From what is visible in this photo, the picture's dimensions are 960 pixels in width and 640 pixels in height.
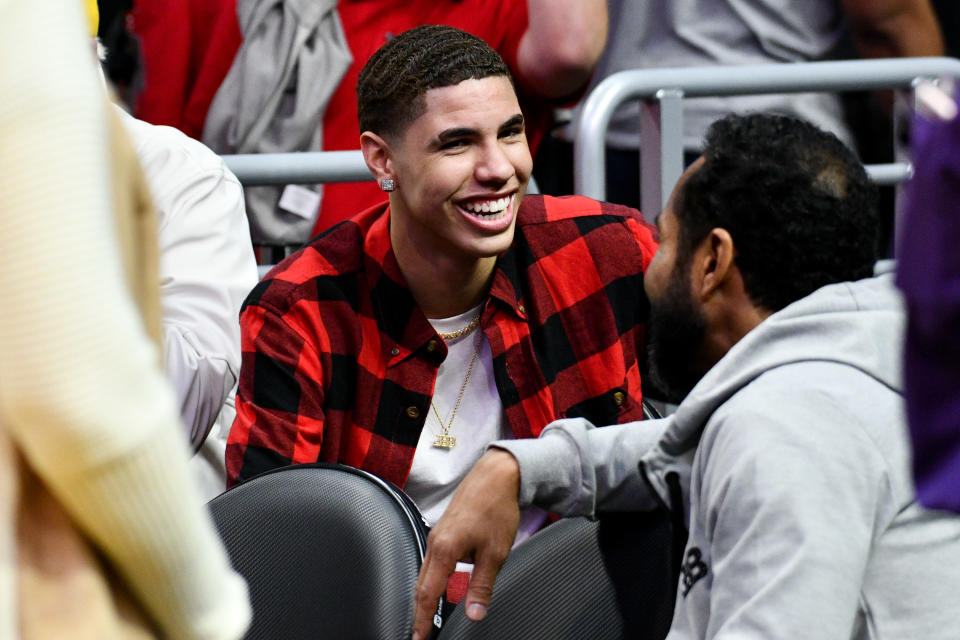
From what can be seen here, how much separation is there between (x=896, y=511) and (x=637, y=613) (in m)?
0.43

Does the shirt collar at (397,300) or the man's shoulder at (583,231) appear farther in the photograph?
the man's shoulder at (583,231)

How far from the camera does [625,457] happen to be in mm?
1840

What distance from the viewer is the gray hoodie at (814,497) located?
1355 mm

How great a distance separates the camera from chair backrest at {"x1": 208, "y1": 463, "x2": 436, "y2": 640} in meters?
1.69

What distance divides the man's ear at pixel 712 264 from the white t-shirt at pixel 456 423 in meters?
0.75

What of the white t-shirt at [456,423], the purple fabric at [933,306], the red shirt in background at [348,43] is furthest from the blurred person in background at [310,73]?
the purple fabric at [933,306]

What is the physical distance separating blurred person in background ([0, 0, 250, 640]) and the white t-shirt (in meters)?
1.60

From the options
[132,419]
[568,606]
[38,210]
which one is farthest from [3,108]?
[568,606]

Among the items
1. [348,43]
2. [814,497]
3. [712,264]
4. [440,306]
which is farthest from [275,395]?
[814,497]

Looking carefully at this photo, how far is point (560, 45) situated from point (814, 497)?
1872mm

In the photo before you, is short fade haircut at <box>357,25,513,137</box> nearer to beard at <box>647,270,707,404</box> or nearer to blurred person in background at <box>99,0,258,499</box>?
blurred person in background at <box>99,0,258,499</box>

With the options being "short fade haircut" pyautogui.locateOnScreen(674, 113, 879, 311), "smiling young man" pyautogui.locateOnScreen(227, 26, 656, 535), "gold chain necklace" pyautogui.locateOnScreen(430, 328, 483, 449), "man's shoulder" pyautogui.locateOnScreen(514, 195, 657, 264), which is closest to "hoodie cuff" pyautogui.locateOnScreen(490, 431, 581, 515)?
"short fade haircut" pyautogui.locateOnScreen(674, 113, 879, 311)

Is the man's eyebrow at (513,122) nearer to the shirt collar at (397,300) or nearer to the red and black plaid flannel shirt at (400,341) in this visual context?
the red and black plaid flannel shirt at (400,341)

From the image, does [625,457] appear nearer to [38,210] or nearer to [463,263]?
[463,263]
